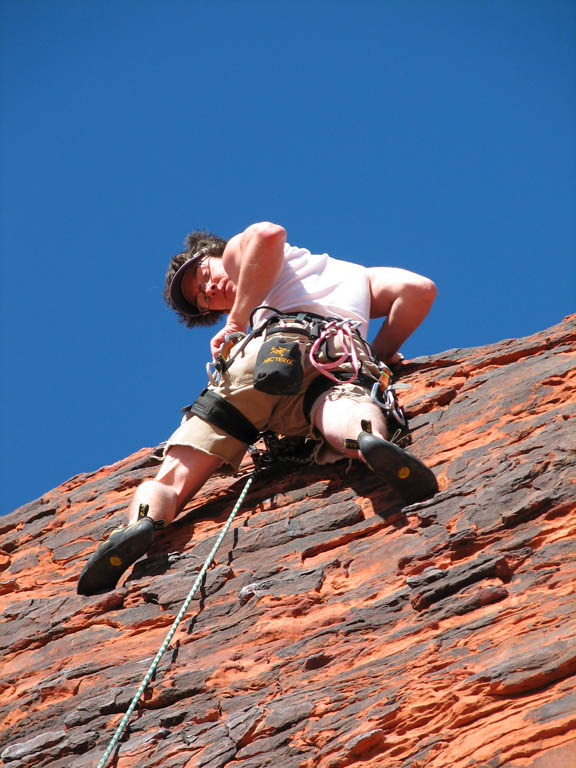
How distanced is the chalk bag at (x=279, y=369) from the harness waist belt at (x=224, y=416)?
41cm

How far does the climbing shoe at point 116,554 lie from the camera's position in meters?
5.24

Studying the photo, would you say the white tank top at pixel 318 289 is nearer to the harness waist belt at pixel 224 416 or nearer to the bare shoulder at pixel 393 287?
the bare shoulder at pixel 393 287

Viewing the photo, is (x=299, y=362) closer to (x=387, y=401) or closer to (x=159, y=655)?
(x=387, y=401)

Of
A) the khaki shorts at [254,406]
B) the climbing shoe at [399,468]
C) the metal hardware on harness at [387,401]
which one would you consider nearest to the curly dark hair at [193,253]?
the khaki shorts at [254,406]

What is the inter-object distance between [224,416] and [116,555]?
3.64ft

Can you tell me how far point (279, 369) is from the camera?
209 inches

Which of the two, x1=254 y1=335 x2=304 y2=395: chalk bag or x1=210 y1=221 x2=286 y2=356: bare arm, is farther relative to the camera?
x1=210 y1=221 x2=286 y2=356: bare arm

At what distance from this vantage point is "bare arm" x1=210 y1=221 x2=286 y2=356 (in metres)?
5.80

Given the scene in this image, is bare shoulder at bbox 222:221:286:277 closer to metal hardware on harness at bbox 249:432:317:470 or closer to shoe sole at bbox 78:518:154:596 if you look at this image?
metal hardware on harness at bbox 249:432:317:470

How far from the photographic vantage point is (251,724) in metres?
4.16

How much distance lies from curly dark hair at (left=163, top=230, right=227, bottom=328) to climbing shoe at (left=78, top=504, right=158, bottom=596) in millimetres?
2020

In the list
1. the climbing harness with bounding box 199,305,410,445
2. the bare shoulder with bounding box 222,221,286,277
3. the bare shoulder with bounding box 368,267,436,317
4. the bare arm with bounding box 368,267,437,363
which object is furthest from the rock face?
the bare shoulder with bounding box 222,221,286,277

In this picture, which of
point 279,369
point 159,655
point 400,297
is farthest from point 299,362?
point 159,655

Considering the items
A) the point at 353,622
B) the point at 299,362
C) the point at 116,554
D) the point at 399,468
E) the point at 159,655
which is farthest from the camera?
the point at 299,362
